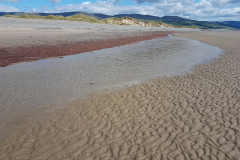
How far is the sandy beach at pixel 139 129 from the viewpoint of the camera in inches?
158

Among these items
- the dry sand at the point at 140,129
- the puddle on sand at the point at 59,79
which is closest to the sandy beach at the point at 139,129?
the dry sand at the point at 140,129

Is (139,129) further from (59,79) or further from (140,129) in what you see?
(59,79)

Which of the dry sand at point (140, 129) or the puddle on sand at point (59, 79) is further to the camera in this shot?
the puddle on sand at point (59, 79)

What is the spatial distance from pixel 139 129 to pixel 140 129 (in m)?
0.03

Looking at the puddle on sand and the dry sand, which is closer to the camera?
the dry sand

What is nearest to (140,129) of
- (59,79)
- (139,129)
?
(139,129)

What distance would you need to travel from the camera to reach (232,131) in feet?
15.8

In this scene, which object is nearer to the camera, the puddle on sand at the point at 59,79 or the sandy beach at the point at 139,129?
the sandy beach at the point at 139,129

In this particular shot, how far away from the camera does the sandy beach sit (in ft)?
13.2

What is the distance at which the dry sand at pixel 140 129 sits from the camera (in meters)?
4.02

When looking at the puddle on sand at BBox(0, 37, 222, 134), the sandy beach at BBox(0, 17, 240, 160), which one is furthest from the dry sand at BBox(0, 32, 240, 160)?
the puddle on sand at BBox(0, 37, 222, 134)

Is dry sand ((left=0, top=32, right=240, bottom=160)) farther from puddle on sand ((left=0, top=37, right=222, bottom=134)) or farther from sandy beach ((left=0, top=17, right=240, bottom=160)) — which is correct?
puddle on sand ((left=0, top=37, right=222, bottom=134))

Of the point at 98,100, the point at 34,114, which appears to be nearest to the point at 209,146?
the point at 98,100

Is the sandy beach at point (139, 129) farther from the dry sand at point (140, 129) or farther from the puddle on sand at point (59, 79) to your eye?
the puddle on sand at point (59, 79)
